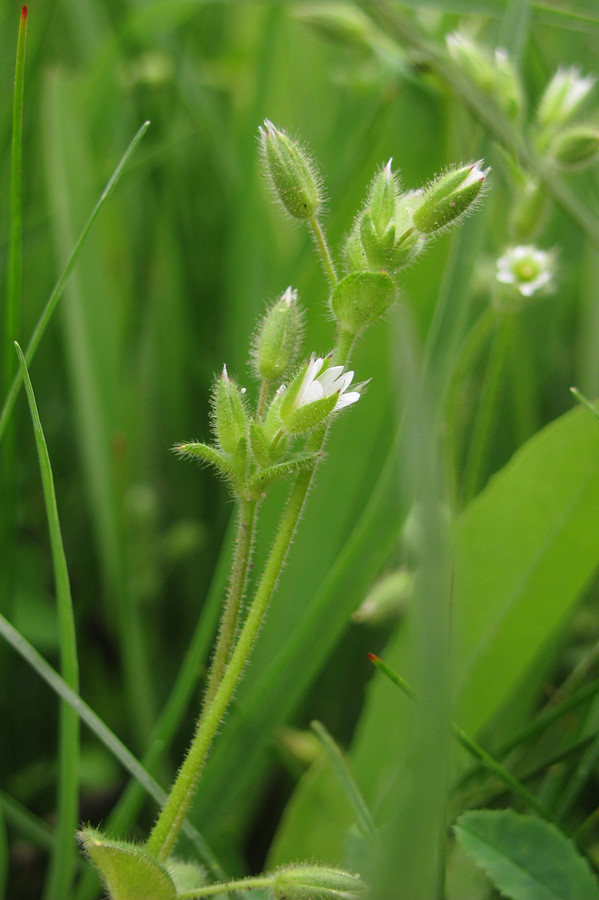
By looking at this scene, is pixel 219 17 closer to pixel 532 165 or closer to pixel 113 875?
pixel 532 165

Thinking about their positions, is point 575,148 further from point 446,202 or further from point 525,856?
point 525,856

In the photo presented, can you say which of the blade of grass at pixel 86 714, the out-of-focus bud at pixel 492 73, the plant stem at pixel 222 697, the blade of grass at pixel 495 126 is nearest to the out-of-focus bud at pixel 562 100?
the out-of-focus bud at pixel 492 73

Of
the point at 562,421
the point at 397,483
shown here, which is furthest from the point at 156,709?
the point at 562,421

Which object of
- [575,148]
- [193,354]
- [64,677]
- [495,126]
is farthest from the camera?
[193,354]

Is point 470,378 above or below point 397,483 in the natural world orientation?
above

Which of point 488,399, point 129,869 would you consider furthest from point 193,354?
point 129,869
